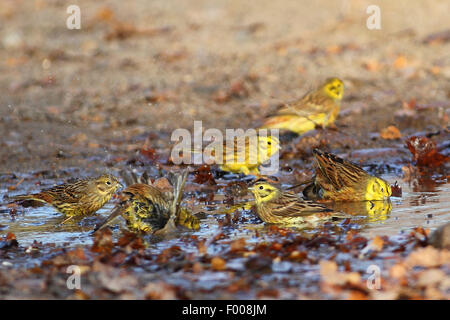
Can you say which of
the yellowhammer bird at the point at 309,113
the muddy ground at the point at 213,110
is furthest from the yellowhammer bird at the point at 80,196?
the yellowhammer bird at the point at 309,113

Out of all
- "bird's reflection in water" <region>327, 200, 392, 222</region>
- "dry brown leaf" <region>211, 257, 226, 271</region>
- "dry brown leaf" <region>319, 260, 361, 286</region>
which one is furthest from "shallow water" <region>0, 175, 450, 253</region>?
"dry brown leaf" <region>319, 260, 361, 286</region>

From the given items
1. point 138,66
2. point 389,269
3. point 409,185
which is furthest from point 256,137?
point 138,66

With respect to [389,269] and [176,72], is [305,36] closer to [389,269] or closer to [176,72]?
[176,72]

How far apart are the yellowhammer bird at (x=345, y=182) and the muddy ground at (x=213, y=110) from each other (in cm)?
76

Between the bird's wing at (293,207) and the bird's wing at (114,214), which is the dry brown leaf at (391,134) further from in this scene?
the bird's wing at (114,214)

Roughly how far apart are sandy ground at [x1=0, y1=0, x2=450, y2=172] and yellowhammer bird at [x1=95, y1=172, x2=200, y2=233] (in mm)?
3528

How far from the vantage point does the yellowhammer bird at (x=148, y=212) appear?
6844 millimetres

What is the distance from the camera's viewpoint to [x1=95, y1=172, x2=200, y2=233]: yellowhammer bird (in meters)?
6.84

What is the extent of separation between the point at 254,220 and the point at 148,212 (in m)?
1.21

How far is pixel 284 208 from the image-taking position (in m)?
7.16

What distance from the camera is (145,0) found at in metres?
19.6
